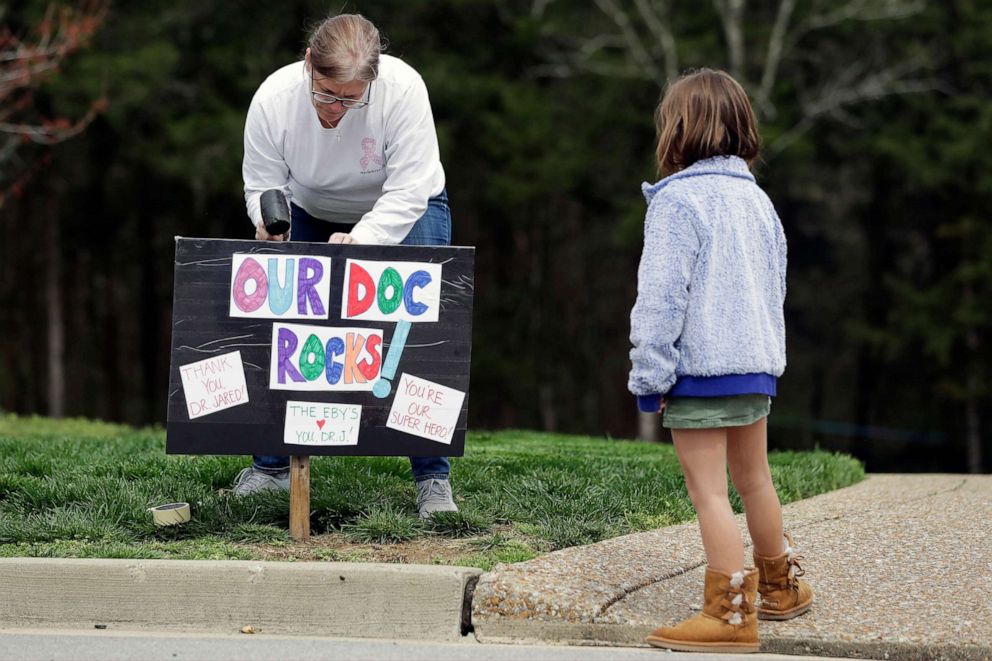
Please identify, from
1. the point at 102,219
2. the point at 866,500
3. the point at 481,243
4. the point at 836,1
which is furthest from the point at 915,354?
the point at 866,500

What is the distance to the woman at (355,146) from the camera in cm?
480

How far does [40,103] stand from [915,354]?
15752mm

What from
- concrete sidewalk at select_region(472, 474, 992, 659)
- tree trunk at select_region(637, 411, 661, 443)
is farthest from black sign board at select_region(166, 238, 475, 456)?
tree trunk at select_region(637, 411, 661, 443)

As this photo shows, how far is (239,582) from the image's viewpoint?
14.4 feet

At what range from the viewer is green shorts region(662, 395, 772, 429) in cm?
400

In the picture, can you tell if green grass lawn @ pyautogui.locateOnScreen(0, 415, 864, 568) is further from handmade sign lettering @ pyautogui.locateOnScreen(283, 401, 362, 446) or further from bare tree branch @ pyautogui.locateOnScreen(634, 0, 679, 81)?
bare tree branch @ pyautogui.locateOnScreen(634, 0, 679, 81)

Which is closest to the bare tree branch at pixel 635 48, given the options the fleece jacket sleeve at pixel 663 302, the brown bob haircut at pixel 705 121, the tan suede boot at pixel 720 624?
the brown bob haircut at pixel 705 121

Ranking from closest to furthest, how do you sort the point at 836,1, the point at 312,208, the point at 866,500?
the point at 312,208 → the point at 866,500 → the point at 836,1

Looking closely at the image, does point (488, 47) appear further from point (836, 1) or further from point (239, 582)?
point (239, 582)

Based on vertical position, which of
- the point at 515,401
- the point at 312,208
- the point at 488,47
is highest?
the point at 488,47

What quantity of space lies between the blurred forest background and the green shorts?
14.3 metres

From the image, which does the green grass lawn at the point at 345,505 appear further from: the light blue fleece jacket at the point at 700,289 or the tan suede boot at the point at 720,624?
the light blue fleece jacket at the point at 700,289

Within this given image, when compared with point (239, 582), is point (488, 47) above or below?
above

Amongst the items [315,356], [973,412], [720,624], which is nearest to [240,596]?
[315,356]
